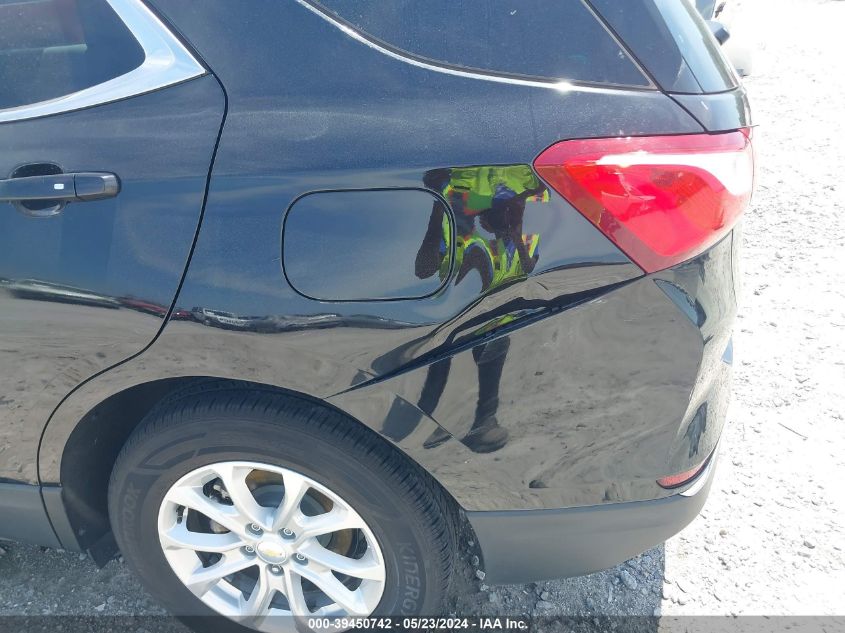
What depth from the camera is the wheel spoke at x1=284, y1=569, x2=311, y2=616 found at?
5.89 feet

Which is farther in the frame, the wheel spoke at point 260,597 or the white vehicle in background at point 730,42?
the white vehicle in background at point 730,42

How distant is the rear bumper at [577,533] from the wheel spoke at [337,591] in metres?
0.36

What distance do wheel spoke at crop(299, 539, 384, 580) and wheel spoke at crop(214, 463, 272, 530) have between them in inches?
5.0

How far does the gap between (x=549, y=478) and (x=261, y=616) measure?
0.92m

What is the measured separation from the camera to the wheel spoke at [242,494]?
1.62 metres

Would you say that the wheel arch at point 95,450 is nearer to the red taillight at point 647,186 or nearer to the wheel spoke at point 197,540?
the wheel spoke at point 197,540

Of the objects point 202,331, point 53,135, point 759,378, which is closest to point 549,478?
point 202,331

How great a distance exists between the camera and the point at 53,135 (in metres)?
1.48

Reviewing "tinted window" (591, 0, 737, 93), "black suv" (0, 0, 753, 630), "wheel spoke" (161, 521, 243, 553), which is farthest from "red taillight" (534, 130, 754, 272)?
"wheel spoke" (161, 521, 243, 553)

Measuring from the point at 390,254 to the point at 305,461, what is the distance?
0.53m

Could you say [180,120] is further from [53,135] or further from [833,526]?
[833,526]

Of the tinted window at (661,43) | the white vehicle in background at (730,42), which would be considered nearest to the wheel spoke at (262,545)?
the tinted window at (661,43)

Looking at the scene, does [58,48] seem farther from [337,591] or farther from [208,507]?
[337,591]

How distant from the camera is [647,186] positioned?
1.30 meters
